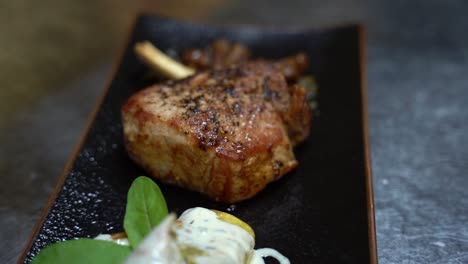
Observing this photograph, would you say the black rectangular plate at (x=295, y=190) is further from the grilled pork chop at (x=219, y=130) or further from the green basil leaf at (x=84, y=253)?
the green basil leaf at (x=84, y=253)

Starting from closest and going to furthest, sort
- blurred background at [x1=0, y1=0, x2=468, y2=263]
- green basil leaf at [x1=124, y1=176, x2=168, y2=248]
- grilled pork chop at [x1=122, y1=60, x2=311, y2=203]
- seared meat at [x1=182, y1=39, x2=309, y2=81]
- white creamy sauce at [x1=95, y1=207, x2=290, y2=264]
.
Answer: white creamy sauce at [x1=95, y1=207, x2=290, y2=264] → green basil leaf at [x1=124, y1=176, x2=168, y2=248] → grilled pork chop at [x1=122, y1=60, x2=311, y2=203] → blurred background at [x1=0, y1=0, x2=468, y2=263] → seared meat at [x1=182, y1=39, x2=309, y2=81]

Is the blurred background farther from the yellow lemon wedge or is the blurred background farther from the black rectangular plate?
the yellow lemon wedge

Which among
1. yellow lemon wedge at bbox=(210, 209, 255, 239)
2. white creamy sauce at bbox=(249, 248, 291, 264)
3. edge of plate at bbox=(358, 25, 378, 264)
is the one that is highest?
edge of plate at bbox=(358, 25, 378, 264)

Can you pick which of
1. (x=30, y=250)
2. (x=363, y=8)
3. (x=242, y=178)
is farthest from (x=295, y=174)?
(x=363, y=8)

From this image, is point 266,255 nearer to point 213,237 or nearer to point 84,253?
point 213,237

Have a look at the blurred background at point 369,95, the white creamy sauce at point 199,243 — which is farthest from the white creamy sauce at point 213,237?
the blurred background at point 369,95

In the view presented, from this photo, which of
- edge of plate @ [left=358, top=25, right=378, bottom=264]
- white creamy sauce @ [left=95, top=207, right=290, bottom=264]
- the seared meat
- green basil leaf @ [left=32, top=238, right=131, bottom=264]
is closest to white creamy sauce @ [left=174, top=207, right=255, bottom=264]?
white creamy sauce @ [left=95, top=207, right=290, bottom=264]
